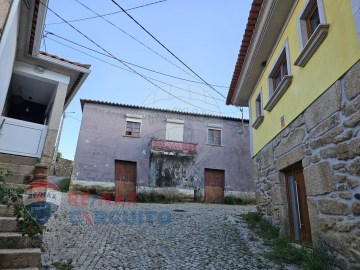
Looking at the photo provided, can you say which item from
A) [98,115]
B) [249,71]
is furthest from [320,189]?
[98,115]

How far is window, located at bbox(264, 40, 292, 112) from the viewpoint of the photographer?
170 inches

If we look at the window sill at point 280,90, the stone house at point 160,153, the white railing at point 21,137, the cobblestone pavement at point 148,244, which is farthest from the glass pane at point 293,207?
the stone house at point 160,153

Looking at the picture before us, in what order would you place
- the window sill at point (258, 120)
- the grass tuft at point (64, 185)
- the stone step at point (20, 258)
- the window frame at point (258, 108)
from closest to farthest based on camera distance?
1. the stone step at point (20, 258)
2. the window sill at point (258, 120)
3. the window frame at point (258, 108)
4. the grass tuft at point (64, 185)

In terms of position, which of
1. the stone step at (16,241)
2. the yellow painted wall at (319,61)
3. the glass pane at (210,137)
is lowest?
the stone step at (16,241)

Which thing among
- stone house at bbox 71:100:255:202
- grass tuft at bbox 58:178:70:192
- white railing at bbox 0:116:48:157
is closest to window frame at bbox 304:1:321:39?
white railing at bbox 0:116:48:157

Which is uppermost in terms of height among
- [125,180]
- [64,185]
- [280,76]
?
[280,76]

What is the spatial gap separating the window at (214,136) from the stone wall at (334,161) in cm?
1168

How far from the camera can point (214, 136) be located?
16000mm

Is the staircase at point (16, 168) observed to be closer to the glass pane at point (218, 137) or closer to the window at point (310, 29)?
the window at point (310, 29)

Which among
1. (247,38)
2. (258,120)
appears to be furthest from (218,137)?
(247,38)

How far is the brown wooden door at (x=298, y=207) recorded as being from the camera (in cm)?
391

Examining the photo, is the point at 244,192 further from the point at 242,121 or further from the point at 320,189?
the point at 320,189

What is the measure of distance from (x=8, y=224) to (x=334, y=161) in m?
4.17

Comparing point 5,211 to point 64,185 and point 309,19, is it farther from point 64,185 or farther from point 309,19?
point 64,185
